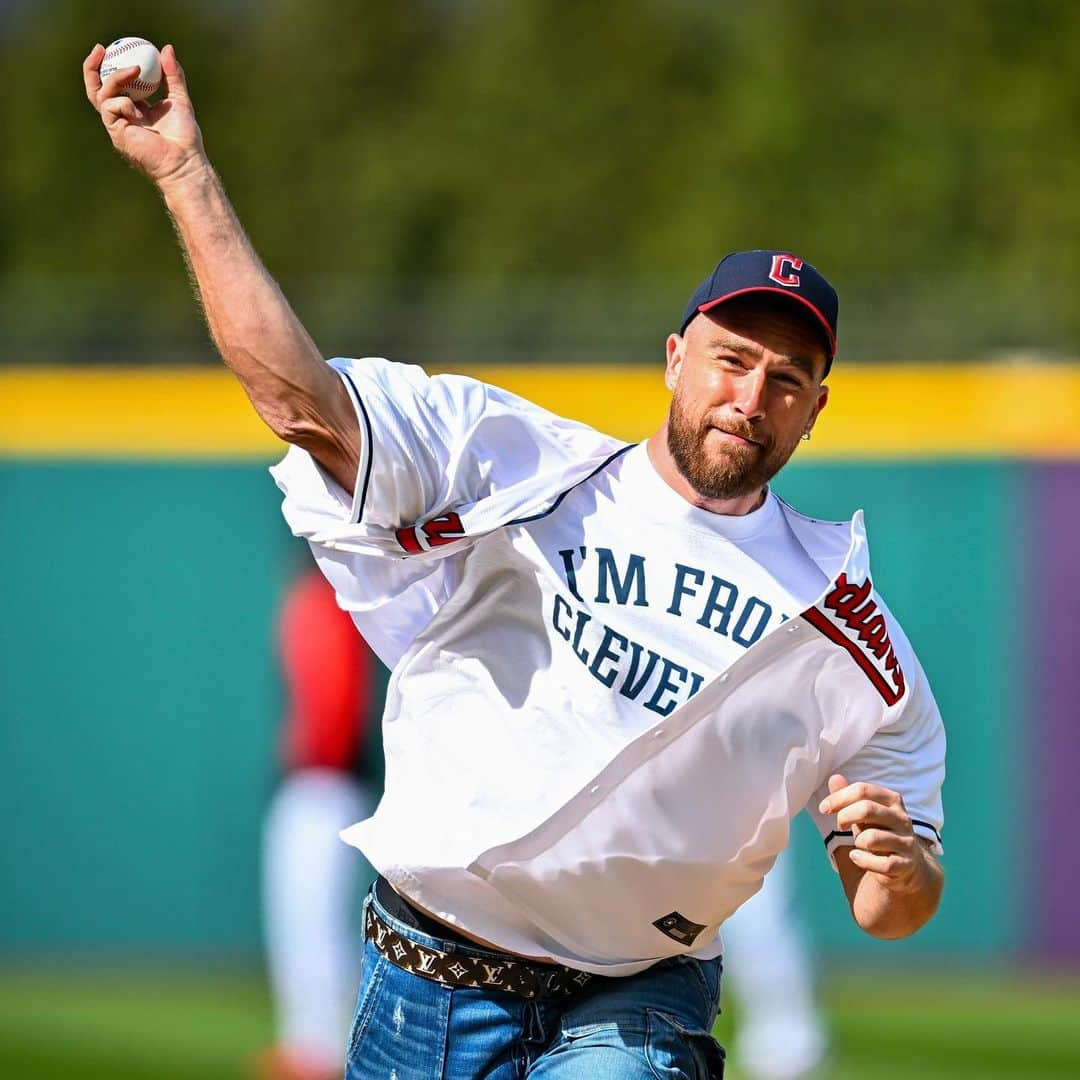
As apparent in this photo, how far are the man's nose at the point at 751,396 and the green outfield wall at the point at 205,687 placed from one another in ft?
21.3

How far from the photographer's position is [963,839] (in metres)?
9.91

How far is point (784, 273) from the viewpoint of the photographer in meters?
3.67

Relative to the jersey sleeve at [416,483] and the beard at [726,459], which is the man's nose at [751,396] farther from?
the jersey sleeve at [416,483]

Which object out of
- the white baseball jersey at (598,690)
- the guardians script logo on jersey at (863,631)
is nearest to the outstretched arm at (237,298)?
the white baseball jersey at (598,690)

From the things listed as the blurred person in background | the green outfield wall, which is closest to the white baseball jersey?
the blurred person in background

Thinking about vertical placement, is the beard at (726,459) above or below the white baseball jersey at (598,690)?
above

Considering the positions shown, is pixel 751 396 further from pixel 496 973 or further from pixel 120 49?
pixel 120 49

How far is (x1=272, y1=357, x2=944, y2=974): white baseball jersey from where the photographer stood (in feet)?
11.7

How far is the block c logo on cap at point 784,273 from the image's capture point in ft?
12.0

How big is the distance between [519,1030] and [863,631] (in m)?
1.00

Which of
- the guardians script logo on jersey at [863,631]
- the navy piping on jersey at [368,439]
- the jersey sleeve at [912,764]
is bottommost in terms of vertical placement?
the jersey sleeve at [912,764]

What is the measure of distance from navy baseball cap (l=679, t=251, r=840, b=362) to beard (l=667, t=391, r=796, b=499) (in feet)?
0.73

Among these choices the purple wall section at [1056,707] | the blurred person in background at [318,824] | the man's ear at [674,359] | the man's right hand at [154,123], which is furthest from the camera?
the purple wall section at [1056,707]

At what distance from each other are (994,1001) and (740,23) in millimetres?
32465
